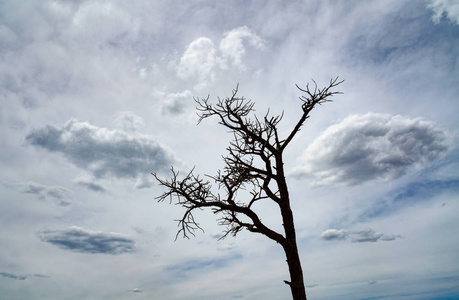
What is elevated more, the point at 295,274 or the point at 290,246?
the point at 290,246

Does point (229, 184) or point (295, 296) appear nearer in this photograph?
point (295, 296)

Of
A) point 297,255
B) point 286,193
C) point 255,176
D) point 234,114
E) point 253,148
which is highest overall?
point 234,114

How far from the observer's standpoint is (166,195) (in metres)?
8.55

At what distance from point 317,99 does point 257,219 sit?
14.4 feet

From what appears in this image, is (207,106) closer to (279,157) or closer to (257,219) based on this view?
(279,157)

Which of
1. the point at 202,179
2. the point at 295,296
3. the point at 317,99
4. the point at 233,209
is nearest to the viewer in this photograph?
the point at 295,296

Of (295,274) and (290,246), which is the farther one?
(290,246)

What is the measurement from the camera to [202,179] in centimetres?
857

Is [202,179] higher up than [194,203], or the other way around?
[202,179]

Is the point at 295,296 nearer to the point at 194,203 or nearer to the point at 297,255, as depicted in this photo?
the point at 297,255

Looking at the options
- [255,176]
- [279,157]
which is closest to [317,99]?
[279,157]

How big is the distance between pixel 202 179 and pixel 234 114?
8.09 ft

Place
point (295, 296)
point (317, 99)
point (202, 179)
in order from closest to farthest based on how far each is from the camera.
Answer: point (295, 296)
point (202, 179)
point (317, 99)

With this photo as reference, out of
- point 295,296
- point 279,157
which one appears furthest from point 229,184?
point 295,296
